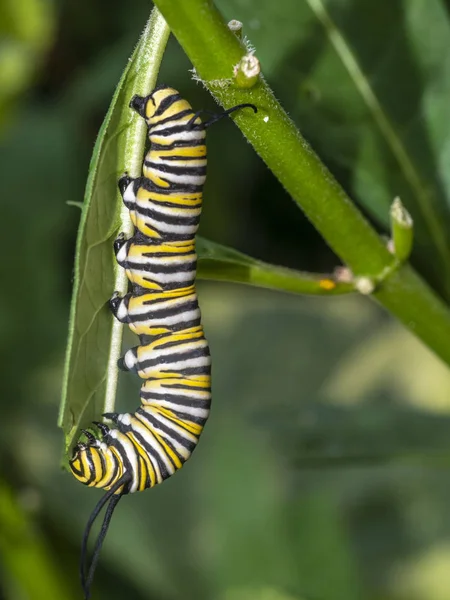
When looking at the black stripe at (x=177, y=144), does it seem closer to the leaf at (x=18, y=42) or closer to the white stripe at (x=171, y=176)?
the white stripe at (x=171, y=176)

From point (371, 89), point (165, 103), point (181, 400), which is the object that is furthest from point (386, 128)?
point (181, 400)

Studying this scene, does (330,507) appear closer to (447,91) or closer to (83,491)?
(83,491)

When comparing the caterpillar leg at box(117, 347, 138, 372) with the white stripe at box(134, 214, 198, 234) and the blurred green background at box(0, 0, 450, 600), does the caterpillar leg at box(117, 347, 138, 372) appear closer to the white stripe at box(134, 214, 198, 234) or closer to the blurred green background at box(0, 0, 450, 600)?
the white stripe at box(134, 214, 198, 234)

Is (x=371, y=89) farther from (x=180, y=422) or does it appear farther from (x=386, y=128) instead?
(x=180, y=422)

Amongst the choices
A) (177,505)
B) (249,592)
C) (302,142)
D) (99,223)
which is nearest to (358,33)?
(302,142)

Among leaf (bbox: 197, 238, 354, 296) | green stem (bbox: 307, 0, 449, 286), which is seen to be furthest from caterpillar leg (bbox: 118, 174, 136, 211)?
green stem (bbox: 307, 0, 449, 286)

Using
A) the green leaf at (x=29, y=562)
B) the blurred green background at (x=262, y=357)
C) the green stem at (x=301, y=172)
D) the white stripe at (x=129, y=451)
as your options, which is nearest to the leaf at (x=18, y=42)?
the blurred green background at (x=262, y=357)
